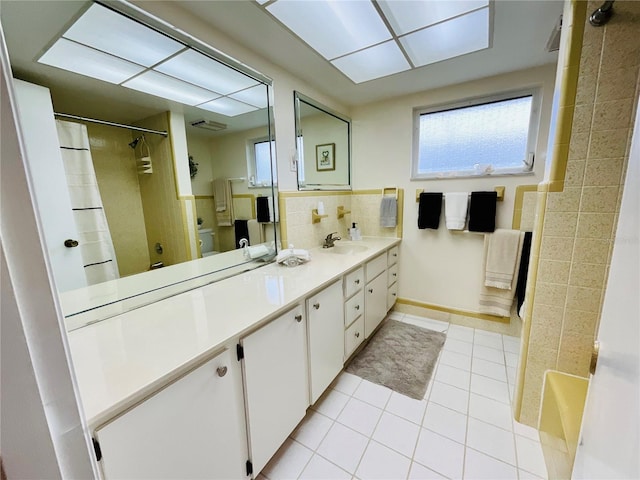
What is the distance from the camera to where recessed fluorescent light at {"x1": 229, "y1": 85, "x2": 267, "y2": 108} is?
1690 mm

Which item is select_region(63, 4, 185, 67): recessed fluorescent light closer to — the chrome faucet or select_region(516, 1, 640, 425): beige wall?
the chrome faucet

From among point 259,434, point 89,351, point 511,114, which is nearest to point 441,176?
point 511,114

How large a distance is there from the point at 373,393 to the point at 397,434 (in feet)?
0.97

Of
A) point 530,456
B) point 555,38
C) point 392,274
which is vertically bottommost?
point 530,456

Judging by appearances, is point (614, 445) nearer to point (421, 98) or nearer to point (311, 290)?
point (311, 290)

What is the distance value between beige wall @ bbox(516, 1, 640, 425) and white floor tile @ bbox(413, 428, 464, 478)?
528mm

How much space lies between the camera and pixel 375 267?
2109 mm

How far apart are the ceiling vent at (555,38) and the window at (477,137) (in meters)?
0.39

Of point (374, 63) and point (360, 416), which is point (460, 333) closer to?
point (360, 416)

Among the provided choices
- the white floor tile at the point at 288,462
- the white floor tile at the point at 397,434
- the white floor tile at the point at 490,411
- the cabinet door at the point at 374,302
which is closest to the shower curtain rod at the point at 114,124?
the cabinet door at the point at 374,302

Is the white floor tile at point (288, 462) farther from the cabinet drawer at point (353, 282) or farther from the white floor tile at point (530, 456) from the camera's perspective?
the white floor tile at point (530, 456)

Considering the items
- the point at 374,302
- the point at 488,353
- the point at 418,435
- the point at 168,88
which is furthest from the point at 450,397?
the point at 168,88

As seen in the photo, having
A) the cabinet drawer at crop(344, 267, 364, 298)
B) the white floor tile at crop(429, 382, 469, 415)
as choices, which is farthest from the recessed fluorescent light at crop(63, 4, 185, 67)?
the white floor tile at crop(429, 382, 469, 415)

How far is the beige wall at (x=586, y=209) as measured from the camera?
101 centimetres
